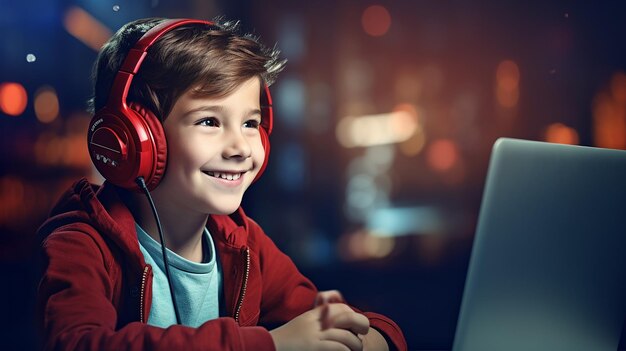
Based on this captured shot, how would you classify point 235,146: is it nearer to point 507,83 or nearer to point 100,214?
point 100,214

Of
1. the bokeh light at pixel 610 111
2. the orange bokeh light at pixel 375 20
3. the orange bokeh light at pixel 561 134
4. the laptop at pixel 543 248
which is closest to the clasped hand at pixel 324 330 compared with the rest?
the laptop at pixel 543 248

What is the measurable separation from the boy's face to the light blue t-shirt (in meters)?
0.09

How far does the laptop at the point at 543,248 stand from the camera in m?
0.88

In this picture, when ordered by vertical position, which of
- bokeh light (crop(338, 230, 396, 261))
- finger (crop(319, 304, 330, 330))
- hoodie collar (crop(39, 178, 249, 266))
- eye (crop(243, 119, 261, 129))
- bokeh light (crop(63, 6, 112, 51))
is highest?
bokeh light (crop(63, 6, 112, 51))

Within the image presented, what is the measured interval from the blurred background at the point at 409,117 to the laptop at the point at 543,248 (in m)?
0.75

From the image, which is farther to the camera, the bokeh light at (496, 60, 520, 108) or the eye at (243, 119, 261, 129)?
the bokeh light at (496, 60, 520, 108)

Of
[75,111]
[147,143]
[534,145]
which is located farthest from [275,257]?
[534,145]

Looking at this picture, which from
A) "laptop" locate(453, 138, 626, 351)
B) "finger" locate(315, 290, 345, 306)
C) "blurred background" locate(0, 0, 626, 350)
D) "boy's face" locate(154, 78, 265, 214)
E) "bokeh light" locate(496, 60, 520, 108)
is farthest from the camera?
"bokeh light" locate(496, 60, 520, 108)

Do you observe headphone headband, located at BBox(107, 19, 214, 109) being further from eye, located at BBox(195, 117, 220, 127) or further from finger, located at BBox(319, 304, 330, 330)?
finger, located at BBox(319, 304, 330, 330)

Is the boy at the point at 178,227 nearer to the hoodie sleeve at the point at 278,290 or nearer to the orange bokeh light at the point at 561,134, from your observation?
the hoodie sleeve at the point at 278,290

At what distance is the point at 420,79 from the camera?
66.2 inches

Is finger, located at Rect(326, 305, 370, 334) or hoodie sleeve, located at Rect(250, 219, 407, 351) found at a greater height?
finger, located at Rect(326, 305, 370, 334)

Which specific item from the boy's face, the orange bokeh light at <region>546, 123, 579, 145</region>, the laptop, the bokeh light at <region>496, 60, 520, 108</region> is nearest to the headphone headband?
the boy's face

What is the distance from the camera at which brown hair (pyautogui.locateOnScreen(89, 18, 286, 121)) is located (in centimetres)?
114
